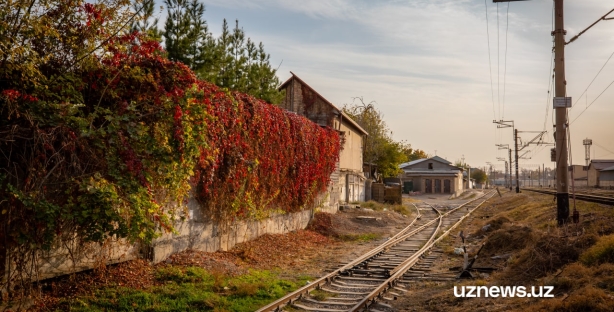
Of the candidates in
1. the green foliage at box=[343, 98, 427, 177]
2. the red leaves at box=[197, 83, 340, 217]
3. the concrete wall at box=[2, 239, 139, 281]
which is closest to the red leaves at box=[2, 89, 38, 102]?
the concrete wall at box=[2, 239, 139, 281]

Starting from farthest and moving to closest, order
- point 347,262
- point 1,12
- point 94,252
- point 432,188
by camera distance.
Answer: point 432,188 < point 347,262 < point 94,252 < point 1,12

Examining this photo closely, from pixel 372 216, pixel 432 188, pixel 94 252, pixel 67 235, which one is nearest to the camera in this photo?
pixel 67 235

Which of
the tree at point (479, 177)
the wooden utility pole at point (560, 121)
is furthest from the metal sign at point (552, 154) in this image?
the tree at point (479, 177)

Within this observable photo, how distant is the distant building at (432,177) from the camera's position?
7281 centimetres

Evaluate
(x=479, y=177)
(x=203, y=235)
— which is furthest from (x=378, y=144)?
(x=479, y=177)

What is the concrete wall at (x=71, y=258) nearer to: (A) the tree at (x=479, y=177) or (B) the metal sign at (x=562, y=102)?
(B) the metal sign at (x=562, y=102)

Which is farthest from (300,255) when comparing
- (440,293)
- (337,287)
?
(440,293)

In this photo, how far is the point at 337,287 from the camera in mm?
11148

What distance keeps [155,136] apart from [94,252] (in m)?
2.52

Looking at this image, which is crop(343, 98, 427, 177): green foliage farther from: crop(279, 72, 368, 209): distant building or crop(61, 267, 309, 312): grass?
crop(61, 267, 309, 312): grass

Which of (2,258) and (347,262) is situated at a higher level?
(2,258)

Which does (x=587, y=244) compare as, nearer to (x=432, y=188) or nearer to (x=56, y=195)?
(x=56, y=195)
